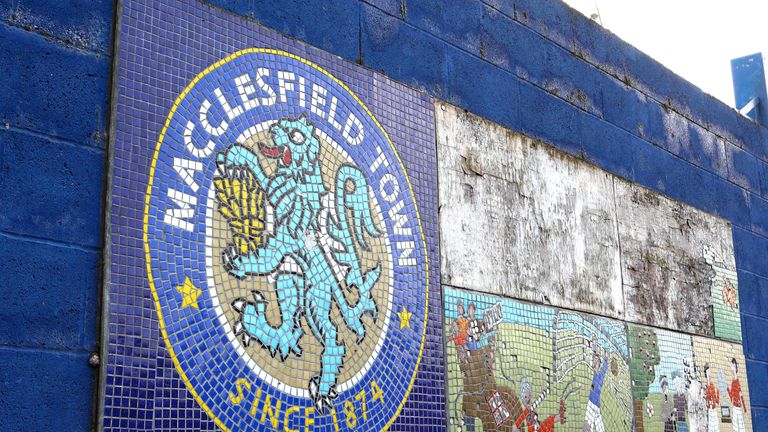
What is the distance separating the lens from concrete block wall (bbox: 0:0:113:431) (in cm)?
275

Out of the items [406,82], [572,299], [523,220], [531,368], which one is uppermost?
[406,82]

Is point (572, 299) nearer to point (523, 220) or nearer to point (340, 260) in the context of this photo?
point (523, 220)

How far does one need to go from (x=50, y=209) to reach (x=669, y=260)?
4.19 m

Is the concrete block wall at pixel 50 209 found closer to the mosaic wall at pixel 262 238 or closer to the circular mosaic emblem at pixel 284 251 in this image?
the mosaic wall at pixel 262 238

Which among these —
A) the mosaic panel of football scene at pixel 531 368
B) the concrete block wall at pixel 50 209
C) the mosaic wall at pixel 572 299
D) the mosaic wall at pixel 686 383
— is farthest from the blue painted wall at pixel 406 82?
the mosaic panel of football scene at pixel 531 368

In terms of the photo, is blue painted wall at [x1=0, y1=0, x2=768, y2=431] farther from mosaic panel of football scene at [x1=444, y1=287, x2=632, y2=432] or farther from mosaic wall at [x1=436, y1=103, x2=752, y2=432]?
mosaic panel of football scene at [x1=444, y1=287, x2=632, y2=432]

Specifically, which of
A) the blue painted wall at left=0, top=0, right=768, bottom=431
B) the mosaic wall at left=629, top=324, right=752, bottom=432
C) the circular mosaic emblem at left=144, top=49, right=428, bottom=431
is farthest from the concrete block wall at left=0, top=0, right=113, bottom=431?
the mosaic wall at left=629, top=324, right=752, bottom=432

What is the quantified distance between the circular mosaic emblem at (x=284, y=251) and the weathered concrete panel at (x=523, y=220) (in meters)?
0.36

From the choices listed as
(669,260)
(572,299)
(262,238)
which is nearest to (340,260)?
(262,238)

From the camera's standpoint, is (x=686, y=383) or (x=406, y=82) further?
(x=686, y=383)

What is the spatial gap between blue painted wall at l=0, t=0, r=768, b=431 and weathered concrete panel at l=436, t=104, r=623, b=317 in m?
0.16

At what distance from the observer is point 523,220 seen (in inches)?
191

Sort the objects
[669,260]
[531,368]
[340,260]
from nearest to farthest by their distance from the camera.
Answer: [340,260] → [531,368] → [669,260]

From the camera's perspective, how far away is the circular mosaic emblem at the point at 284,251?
321 centimetres
